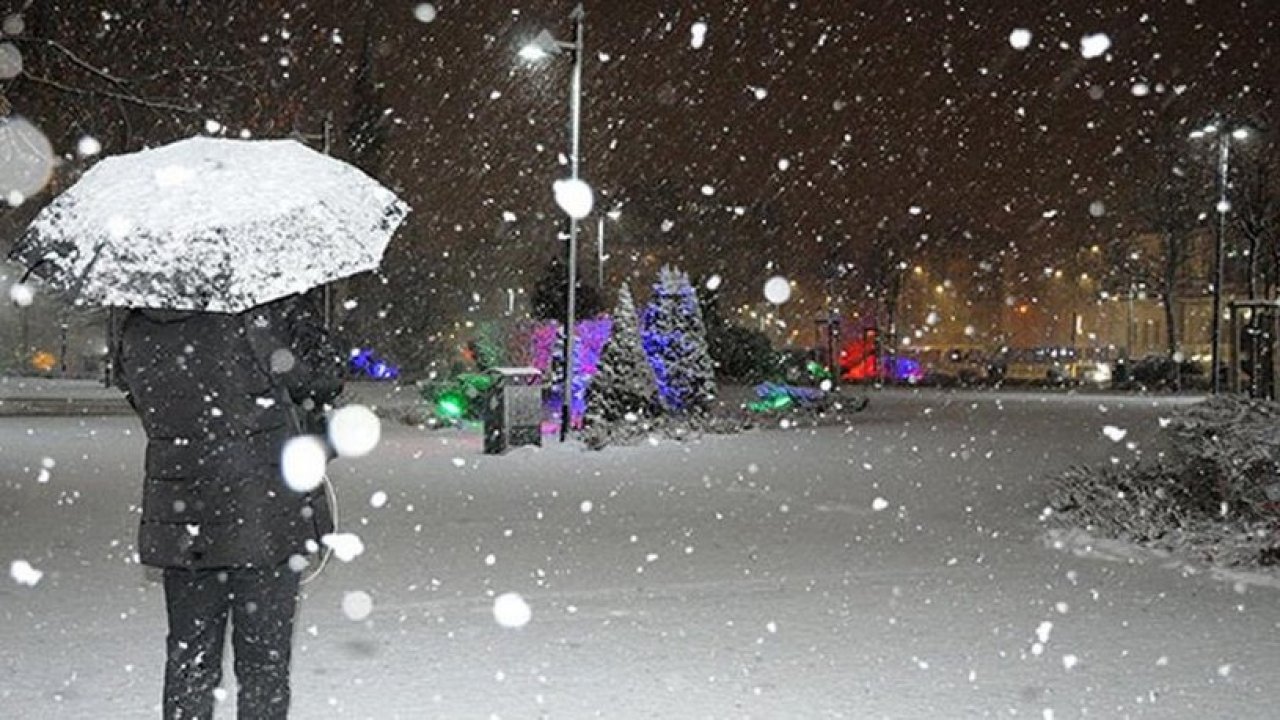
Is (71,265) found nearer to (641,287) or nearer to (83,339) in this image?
(641,287)

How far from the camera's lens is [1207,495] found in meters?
11.9

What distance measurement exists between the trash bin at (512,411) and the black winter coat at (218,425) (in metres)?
16.6

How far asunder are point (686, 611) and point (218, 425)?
4410 millimetres

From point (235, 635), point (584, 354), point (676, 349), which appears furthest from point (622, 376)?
point (235, 635)

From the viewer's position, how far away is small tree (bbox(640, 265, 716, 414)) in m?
28.2

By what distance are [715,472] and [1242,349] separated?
1296cm

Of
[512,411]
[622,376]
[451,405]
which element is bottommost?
[451,405]

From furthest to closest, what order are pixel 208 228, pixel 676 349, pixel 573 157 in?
1. pixel 676 349
2. pixel 573 157
3. pixel 208 228

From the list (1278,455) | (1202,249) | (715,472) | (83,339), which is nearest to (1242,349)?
(715,472)

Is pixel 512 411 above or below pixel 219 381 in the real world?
below

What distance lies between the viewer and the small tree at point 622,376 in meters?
26.3

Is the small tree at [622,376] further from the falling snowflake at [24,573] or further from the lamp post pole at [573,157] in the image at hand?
the falling snowflake at [24,573]

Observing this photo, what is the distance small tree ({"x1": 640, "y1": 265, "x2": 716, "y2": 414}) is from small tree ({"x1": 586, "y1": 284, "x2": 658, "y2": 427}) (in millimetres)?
1366

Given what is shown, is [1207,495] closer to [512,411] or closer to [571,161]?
[512,411]
